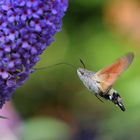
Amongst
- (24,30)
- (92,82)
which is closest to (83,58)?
(92,82)

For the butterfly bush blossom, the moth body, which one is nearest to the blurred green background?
the moth body

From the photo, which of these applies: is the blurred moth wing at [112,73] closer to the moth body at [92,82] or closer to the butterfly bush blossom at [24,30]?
the moth body at [92,82]

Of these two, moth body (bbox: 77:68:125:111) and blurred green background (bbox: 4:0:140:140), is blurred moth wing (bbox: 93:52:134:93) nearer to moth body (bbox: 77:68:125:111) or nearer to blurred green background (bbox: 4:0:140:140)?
moth body (bbox: 77:68:125:111)

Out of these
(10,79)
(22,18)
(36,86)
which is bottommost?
(10,79)

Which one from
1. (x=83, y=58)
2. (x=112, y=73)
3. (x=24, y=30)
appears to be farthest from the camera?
(x=83, y=58)

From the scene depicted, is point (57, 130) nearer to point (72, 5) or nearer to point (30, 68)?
point (72, 5)

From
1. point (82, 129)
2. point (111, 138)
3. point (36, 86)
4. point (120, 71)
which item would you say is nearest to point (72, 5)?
point (36, 86)

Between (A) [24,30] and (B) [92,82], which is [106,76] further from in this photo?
(A) [24,30]
